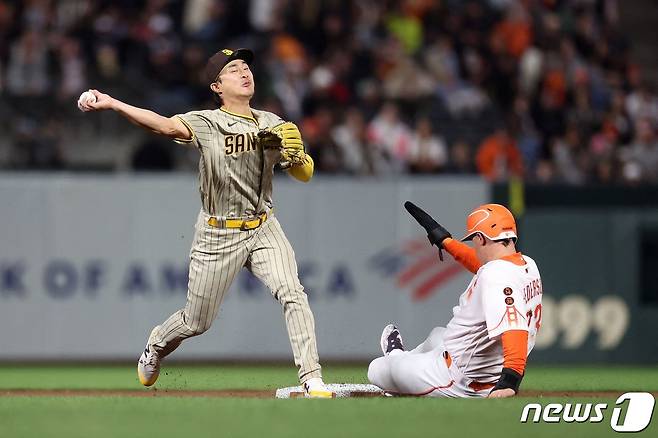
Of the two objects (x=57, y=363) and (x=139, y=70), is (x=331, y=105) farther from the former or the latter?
(x=57, y=363)

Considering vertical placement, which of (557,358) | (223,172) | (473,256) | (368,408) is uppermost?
(223,172)

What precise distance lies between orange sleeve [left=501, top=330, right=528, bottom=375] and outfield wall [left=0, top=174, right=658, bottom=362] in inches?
239

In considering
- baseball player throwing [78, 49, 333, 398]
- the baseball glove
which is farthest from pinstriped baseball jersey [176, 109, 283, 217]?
the baseball glove

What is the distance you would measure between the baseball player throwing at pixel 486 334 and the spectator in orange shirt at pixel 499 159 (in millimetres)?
6896

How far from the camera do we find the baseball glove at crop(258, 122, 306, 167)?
7.88 m

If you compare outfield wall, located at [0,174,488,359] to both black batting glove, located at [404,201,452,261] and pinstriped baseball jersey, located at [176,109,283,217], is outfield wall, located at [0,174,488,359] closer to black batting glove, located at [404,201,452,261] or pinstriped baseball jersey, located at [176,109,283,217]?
black batting glove, located at [404,201,452,261]

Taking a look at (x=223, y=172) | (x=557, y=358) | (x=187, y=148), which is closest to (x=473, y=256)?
(x=223, y=172)

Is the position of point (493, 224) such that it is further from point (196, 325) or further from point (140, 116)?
point (140, 116)

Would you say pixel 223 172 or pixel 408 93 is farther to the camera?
pixel 408 93

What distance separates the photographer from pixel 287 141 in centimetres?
788

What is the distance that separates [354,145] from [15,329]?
166 inches

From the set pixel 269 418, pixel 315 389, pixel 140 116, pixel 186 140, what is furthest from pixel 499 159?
pixel 269 418

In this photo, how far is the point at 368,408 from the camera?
680 cm

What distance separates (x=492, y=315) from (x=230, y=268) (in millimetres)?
1749
